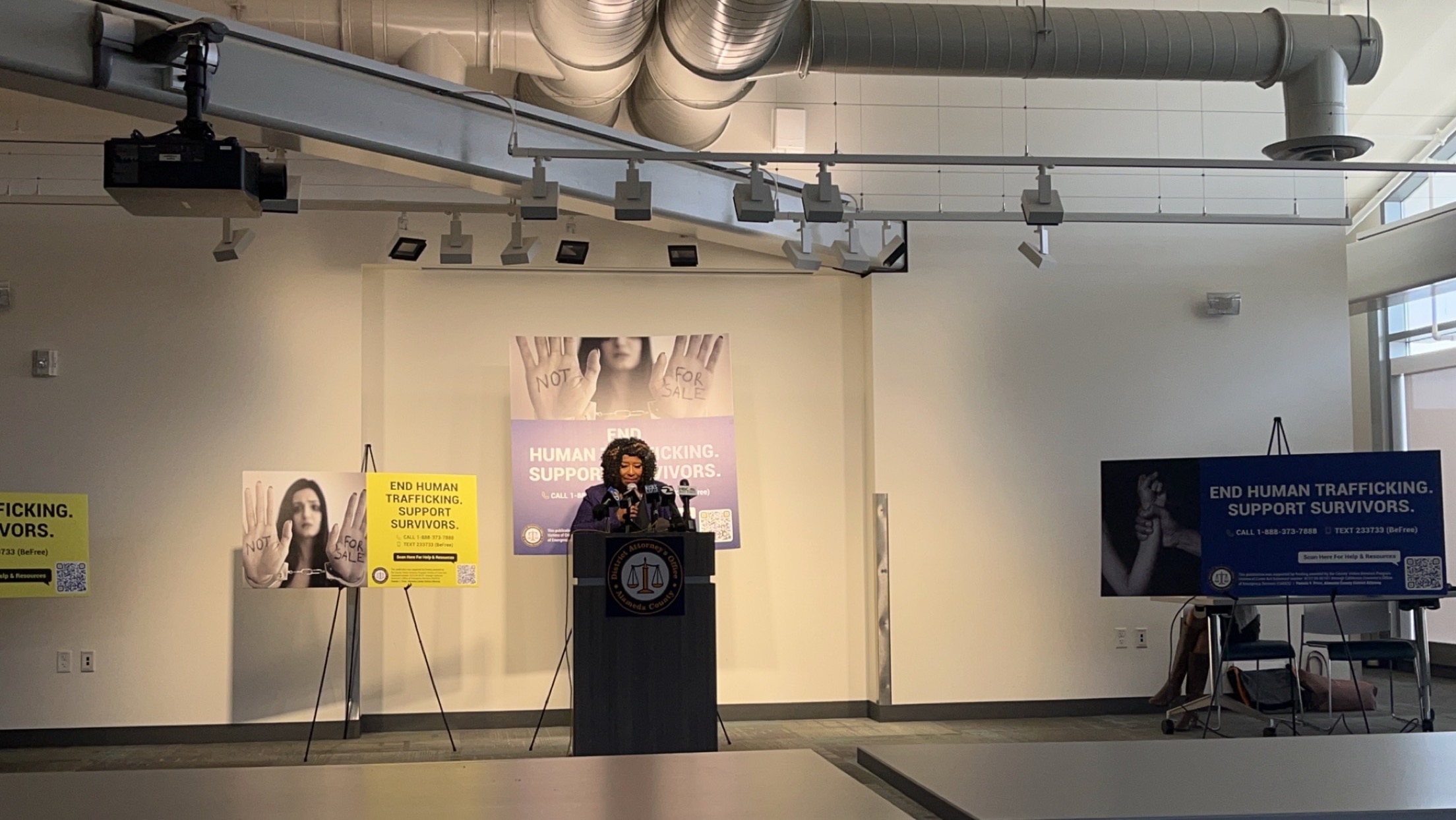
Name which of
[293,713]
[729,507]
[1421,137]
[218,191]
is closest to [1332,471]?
[729,507]

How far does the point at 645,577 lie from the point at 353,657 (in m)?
2.78

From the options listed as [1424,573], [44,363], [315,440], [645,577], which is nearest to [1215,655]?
[1424,573]

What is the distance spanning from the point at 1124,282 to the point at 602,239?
346 cm

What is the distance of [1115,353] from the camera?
8766 millimetres

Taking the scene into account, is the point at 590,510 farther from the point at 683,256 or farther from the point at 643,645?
the point at 683,256

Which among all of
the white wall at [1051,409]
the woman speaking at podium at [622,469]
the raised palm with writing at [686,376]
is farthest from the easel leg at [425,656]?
the white wall at [1051,409]

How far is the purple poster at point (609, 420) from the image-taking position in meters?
8.01

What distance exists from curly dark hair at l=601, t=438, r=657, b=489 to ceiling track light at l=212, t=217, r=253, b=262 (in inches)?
88.1

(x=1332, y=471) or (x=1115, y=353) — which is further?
(x=1115, y=353)

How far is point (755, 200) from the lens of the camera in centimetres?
620

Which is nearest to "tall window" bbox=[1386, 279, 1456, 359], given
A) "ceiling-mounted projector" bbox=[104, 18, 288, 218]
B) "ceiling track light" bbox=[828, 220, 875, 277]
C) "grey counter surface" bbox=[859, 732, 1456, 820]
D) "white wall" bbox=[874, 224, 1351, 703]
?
"white wall" bbox=[874, 224, 1351, 703]

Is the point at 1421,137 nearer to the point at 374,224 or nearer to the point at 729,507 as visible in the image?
the point at 729,507

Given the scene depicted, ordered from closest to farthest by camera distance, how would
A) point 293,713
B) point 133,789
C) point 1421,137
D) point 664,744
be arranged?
point 133,789 < point 664,744 < point 293,713 < point 1421,137

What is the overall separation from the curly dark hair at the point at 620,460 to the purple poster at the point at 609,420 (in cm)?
73
